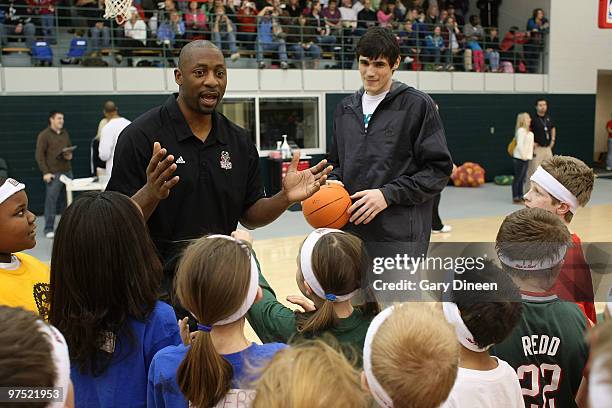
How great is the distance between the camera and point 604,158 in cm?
2131

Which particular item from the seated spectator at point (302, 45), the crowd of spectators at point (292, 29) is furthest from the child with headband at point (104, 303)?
the seated spectator at point (302, 45)

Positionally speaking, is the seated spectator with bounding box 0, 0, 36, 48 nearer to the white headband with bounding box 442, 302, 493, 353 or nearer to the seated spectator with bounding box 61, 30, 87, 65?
the seated spectator with bounding box 61, 30, 87, 65

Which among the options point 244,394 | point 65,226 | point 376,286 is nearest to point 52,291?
point 65,226

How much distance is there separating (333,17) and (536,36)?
6.31 metres

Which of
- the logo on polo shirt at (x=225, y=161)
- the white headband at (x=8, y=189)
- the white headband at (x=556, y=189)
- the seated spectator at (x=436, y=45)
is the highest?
the seated spectator at (x=436, y=45)

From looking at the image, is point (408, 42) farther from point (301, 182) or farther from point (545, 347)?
point (545, 347)

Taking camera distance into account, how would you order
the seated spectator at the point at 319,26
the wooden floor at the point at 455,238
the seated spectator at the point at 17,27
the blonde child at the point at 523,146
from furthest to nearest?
the seated spectator at the point at 319,26 < the blonde child at the point at 523,146 < the seated spectator at the point at 17,27 < the wooden floor at the point at 455,238

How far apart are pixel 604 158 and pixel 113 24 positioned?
1637cm

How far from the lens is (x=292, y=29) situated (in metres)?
14.8

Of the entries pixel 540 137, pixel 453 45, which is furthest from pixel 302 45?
pixel 540 137

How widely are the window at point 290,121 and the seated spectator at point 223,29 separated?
3.94ft

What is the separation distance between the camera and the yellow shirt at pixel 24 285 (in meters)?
2.20

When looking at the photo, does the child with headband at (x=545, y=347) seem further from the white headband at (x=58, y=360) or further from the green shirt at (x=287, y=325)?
the white headband at (x=58, y=360)

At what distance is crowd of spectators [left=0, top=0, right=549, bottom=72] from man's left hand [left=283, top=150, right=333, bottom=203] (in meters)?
7.85
